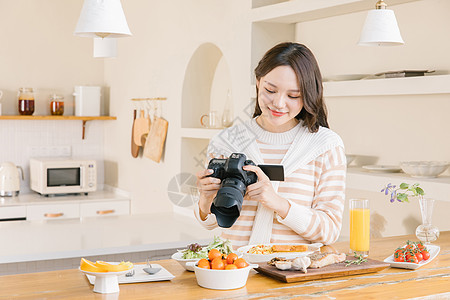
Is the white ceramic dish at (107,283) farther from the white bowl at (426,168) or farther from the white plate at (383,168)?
the white plate at (383,168)

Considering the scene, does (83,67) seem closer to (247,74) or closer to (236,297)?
(247,74)

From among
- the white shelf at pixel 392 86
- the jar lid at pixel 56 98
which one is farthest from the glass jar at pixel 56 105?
the white shelf at pixel 392 86

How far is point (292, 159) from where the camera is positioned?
1815mm

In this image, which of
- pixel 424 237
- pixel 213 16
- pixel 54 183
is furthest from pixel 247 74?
pixel 54 183

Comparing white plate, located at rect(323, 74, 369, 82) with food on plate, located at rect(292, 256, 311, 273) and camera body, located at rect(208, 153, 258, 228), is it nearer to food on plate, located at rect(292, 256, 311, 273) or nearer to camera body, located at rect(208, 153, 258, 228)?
camera body, located at rect(208, 153, 258, 228)

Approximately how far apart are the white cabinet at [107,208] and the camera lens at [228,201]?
3.27 metres

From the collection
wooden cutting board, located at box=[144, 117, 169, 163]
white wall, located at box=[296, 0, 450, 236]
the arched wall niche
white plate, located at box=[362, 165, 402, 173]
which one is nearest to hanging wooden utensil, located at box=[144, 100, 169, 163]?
wooden cutting board, located at box=[144, 117, 169, 163]

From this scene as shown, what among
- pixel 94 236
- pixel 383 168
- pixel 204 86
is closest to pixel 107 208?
pixel 204 86

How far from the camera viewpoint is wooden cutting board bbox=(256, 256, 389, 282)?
152 cm

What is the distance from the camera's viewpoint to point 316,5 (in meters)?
2.77

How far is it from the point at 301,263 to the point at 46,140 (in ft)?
13.0

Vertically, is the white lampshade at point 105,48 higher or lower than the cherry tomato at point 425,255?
higher

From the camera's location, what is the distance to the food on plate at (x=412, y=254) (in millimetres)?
1706

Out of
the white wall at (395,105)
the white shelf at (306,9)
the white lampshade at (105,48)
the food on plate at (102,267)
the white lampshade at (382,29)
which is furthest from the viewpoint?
the white lampshade at (105,48)
